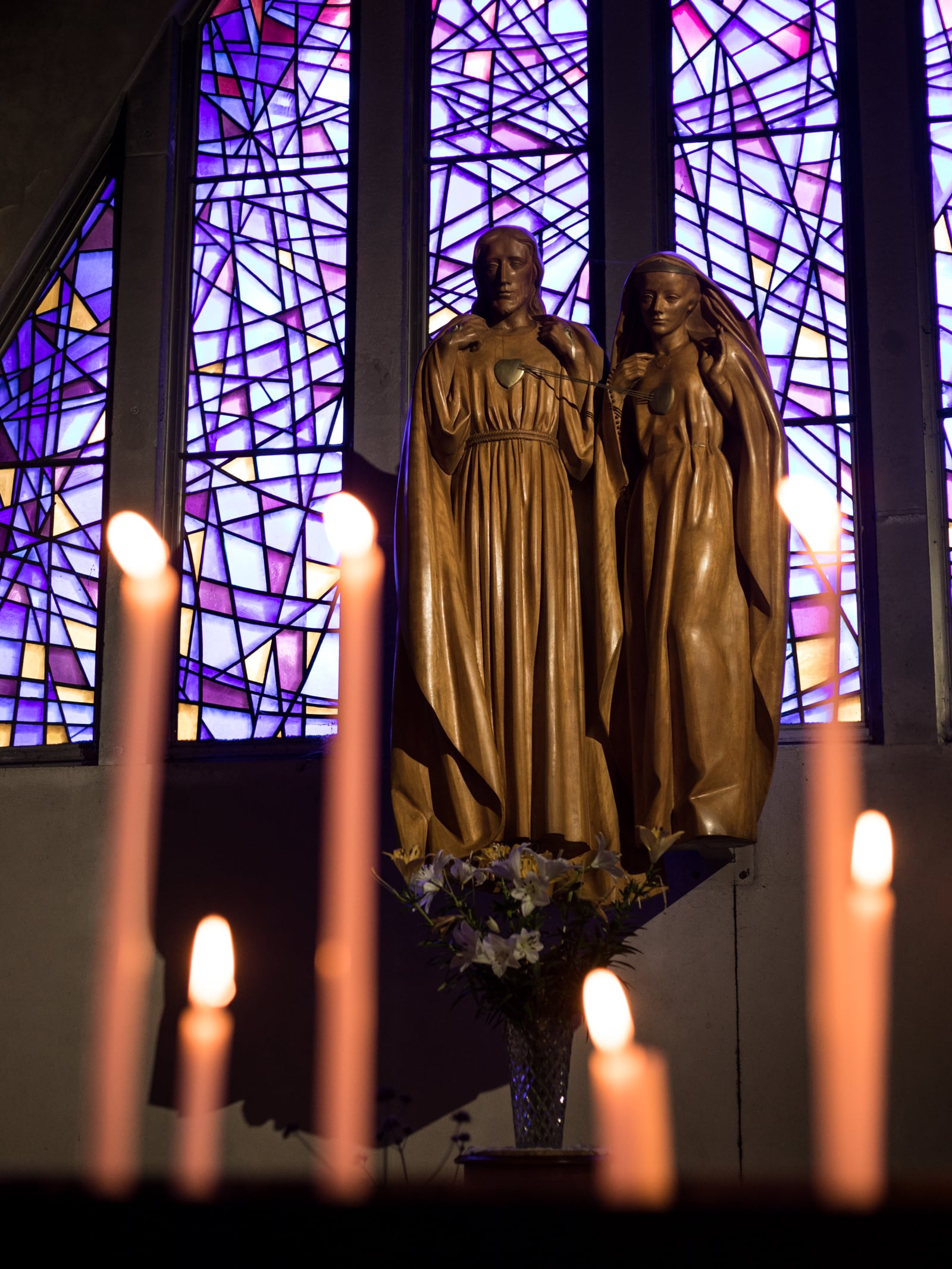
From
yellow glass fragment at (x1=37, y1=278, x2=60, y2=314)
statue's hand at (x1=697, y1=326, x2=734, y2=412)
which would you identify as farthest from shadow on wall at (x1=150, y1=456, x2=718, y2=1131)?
yellow glass fragment at (x1=37, y1=278, x2=60, y2=314)

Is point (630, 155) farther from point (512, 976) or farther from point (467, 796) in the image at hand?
point (512, 976)

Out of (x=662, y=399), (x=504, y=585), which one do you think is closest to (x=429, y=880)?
(x=504, y=585)

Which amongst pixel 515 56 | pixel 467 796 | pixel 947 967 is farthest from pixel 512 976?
pixel 515 56

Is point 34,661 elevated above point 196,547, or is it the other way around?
point 196,547

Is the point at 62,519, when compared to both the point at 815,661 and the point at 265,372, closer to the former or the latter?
the point at 265,372

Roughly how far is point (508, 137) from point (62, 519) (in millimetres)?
2147

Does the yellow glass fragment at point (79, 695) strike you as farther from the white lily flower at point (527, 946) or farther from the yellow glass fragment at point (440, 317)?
the white lily flower at point (527, 946)

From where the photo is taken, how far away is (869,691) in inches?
178

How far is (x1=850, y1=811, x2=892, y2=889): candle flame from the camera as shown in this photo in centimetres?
423

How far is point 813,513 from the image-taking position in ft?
15.6

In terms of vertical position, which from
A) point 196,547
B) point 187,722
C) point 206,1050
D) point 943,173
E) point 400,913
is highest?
point 943,173

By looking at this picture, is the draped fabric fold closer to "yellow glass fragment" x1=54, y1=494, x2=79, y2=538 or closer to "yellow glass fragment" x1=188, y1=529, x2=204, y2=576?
"yellow glass fragment" x1=188, y1=529, x2=204, y2=576

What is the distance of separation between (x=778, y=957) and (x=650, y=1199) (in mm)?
4016

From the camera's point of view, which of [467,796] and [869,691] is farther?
[869,691]
